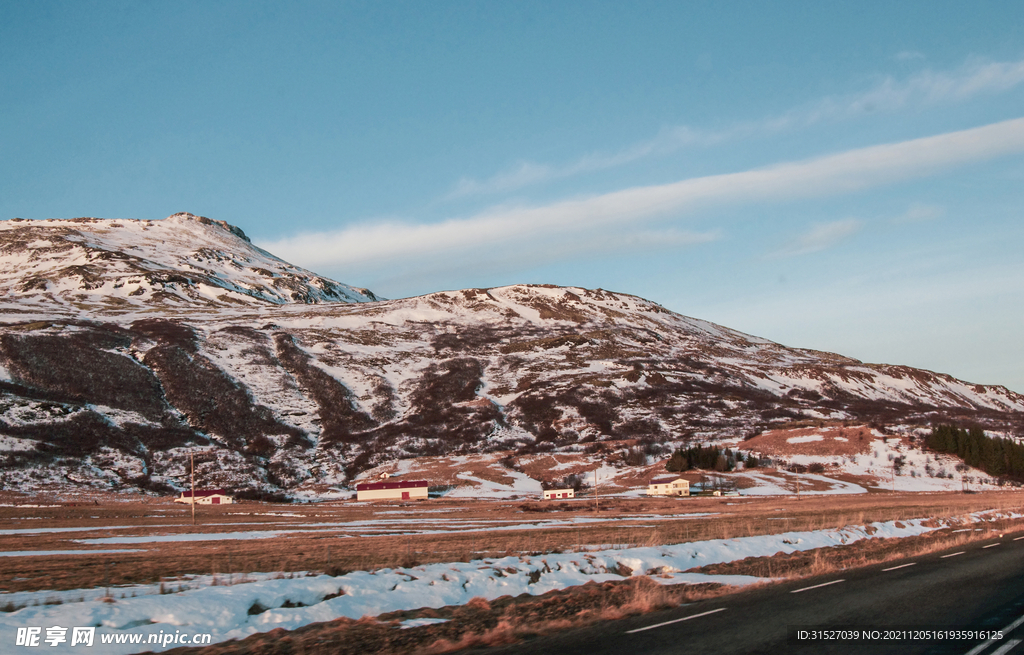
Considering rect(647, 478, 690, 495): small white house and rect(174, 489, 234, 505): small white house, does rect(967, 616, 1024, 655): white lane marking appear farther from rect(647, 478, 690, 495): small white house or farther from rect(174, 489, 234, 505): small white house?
rect(174, 489, 234, 505): small white house

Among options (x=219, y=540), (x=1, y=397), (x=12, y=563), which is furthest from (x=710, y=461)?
(x=1, y=397)

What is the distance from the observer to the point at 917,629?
14773 millimetres

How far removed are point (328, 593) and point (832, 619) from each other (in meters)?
12.6

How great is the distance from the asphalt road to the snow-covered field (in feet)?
12.7

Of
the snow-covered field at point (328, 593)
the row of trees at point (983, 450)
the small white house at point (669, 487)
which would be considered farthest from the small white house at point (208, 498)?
the row of trees at point (983, 450)

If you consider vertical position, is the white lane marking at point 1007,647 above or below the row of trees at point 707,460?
above

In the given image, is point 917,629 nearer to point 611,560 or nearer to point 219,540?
point 611,560

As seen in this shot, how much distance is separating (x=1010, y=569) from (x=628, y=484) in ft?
400

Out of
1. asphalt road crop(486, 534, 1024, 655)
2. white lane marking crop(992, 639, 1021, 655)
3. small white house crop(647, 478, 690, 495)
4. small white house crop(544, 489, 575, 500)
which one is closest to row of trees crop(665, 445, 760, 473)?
small white house crop(647, 478, 690, 495)

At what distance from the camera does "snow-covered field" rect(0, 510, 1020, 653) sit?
55.3 ft

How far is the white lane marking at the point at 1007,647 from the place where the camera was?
1277 cm

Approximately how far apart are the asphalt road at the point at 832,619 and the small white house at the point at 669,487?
355 ft

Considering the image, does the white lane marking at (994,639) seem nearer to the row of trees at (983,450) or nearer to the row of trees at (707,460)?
the row of trees at (707,460)

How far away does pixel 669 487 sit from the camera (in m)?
130
